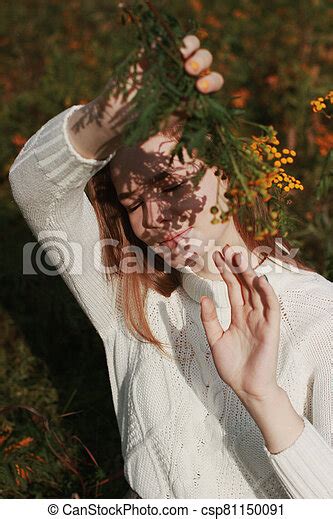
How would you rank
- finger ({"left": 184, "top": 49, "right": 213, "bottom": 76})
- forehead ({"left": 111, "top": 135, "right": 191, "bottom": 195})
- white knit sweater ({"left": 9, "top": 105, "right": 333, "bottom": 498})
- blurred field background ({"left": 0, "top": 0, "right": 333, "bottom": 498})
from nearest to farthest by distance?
finger ({"left": 184, "top": 49, "right": 213, "bottom": 76}) → forehead ({"left": 111, "top": 135, "right": 191, "bottom": 195}) → white knit sweater ({"left": 9, "top": 105, "right": 333, "bottom": 498}) → blurred field background ({"left": 0, "top": 0, "right": 333, "bottom": 498})

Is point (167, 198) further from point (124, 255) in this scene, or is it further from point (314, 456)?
point (314, 456)

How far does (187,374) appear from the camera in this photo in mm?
1926

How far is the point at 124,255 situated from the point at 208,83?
0.90 m

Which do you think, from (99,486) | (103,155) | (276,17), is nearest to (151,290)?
(103,155)

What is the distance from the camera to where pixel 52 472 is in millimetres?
2598

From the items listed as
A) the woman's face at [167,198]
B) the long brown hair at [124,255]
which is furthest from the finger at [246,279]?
the long brown hair at [124,255]

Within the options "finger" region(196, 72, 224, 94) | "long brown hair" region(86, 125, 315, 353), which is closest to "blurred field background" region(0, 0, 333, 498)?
"long brown hair" region(86, 125, 315, 353)

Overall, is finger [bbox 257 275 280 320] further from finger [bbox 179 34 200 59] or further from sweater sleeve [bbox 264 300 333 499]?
finger [bbox 179 34 200 59]

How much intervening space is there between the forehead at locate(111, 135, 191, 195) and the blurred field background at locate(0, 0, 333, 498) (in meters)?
0.47

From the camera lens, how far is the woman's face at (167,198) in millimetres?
1607

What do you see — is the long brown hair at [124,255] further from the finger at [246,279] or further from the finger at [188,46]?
the finger at [188,46]

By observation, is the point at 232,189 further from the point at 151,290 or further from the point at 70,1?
the point at 70,1

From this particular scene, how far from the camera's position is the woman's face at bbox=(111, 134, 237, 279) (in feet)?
5.27

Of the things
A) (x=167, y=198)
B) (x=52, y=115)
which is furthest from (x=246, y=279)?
(x=52, y=115)
